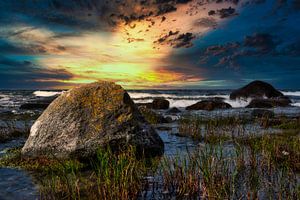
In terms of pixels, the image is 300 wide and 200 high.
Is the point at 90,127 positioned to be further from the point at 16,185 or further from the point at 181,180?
the point at 181,180

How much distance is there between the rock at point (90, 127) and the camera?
25.7 feet

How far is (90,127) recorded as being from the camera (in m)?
7.98

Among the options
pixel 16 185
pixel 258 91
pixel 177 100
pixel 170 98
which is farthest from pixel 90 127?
pixel 170 98

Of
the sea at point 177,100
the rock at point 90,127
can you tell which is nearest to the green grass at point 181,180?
the rock at point 90,127

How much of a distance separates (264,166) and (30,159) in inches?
206

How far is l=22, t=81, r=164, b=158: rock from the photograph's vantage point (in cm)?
784

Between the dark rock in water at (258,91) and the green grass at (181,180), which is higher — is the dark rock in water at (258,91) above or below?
above

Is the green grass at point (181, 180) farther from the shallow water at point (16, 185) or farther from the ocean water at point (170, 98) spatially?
the ocean water at point (170, 98)

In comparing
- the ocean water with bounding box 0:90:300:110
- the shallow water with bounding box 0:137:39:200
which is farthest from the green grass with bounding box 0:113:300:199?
the ocean water with bounding box 0:90:300:110

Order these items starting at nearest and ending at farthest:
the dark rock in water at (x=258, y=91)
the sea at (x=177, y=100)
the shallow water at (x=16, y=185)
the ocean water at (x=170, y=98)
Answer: the shallow water at (x=16, y=185) → the sea at (x=177, y=100) → the ocean water at (x=170, y=98) → the dark rock in water at (x=258, y=91)

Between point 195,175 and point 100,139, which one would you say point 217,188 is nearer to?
point 195,175

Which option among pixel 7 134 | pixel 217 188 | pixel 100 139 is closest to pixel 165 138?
pixel 100 139

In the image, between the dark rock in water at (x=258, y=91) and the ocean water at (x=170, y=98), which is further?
the dark rock in water at (x=258, y=91)

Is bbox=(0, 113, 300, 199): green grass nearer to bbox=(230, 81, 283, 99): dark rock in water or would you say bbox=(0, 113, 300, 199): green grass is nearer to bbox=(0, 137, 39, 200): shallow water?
bbox=(0, 137, 39, 200): shallow water
